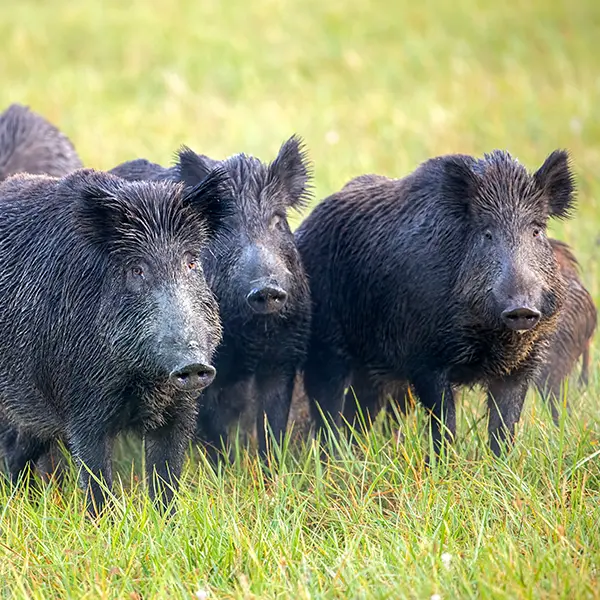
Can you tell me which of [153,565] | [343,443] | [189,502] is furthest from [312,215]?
[153,565]

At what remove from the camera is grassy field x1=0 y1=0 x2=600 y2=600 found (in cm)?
387

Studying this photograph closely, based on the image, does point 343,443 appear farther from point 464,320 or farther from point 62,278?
point 62,278

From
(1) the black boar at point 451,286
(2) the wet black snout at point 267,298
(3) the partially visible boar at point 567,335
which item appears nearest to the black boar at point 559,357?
(3) the partially visible boar at point 567,335

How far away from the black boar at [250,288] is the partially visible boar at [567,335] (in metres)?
1.33

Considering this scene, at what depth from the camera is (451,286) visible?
16.9 feet

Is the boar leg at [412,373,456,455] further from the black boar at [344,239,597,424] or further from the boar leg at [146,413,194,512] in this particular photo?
the boar leg at [146,413,194,512]

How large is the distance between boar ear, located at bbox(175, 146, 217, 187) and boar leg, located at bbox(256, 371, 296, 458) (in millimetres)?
1021

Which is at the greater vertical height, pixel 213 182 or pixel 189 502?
pixel 213 182

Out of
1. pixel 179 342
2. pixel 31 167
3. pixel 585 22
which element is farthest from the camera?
pixel 585 22

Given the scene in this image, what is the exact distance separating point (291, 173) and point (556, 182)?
129cm

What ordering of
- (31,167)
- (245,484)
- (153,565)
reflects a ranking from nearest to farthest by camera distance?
(153,565) → (245,484) → (31,167)

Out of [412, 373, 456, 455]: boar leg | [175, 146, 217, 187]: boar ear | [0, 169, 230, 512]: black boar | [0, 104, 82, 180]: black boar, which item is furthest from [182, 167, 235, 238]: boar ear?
[0, 104, 82, 180]: black boar

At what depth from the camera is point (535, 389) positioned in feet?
19.2

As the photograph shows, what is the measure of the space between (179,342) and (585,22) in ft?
37.4
